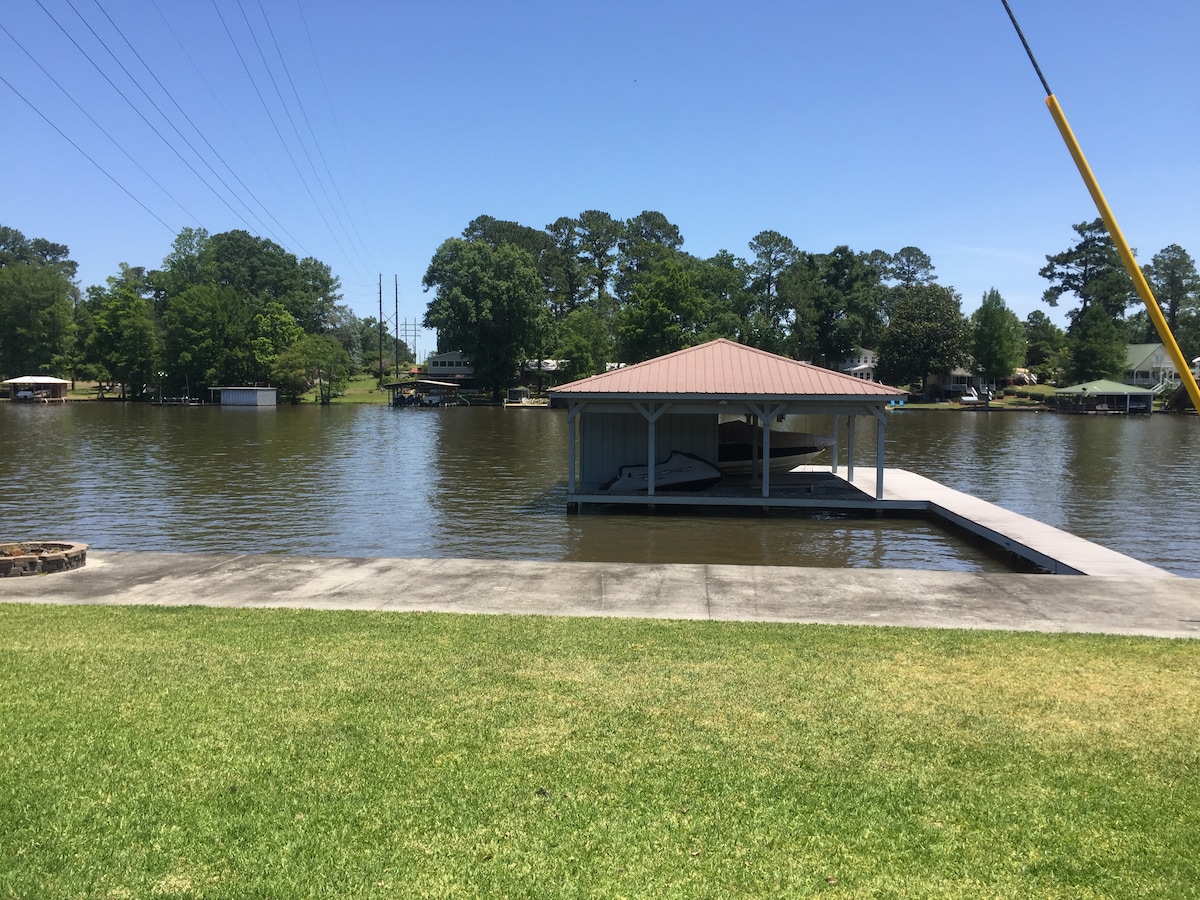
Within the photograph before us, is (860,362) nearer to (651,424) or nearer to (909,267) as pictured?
(909,267)

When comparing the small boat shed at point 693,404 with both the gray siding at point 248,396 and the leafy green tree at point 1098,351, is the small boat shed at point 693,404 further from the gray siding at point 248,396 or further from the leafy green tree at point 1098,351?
the leafy green tree at point 1098,351

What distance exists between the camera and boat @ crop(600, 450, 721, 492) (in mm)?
23344

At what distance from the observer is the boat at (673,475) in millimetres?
23344

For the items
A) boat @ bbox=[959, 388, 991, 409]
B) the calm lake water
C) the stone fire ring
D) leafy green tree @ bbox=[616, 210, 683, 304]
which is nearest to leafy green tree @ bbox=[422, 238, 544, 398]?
leafy green tree @ bbox=[616, 210, 683, 304]

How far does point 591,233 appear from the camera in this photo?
130000mm

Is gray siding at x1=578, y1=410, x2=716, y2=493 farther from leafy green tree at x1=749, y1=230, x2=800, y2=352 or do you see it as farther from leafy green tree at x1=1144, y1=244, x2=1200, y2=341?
leafy green tree at x1=1144, y1=244, x2=1200, y2=341

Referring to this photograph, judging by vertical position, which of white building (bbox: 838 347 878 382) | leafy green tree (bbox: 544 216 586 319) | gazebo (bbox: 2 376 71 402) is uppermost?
leafy green tree (bbox: 544 216 586 319)

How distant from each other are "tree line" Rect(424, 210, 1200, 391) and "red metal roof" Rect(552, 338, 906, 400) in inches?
2434

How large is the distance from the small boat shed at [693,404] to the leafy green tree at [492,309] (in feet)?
239

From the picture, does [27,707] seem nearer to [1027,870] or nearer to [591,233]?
[1027,870]

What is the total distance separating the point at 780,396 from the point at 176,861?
18155mm

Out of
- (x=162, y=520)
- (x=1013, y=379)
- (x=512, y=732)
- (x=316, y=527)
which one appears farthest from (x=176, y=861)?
(x=1013, y=379)

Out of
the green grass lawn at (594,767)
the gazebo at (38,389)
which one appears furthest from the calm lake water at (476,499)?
the gazebo at (38,389)

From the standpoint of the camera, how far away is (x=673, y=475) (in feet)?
76.9
